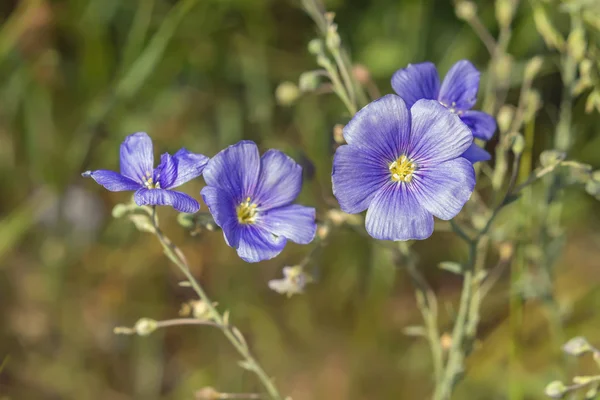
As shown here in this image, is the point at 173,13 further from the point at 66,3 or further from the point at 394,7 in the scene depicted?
the point at 394,7

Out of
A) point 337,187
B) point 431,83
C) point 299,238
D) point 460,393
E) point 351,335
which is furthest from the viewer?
point 351,335

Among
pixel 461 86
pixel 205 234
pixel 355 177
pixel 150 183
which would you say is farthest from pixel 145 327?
pixel 205 234

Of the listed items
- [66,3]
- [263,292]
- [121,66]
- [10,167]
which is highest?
[66,3]

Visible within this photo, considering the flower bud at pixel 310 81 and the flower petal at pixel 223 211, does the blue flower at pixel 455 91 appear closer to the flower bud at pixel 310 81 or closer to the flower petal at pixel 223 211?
the flower bud at pixel 310 81

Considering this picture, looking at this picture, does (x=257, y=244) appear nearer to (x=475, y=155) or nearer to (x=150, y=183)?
(x=150, y=183)

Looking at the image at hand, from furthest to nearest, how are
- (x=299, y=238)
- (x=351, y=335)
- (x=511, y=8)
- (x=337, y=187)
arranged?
1. (x=351, y=335)
2. (x=511, y=8)
3. (x=299, y=238)
4. (x=337, y=187)

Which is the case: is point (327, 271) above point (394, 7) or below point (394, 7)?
below

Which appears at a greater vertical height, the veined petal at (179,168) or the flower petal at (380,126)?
the flower petal at (380,126)

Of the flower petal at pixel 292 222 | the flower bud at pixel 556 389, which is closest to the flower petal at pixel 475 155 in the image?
the flower petal at pixel 292 222

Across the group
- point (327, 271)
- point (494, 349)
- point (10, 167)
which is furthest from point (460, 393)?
point (10, 167)
